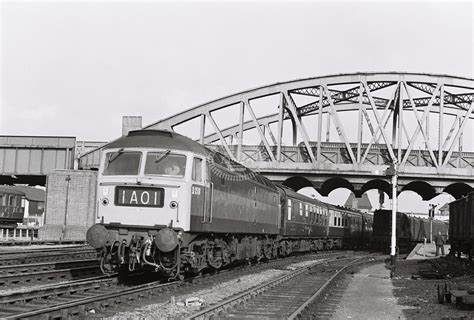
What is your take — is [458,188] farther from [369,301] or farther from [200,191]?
[200,191]

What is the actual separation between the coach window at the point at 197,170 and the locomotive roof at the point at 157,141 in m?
0.24

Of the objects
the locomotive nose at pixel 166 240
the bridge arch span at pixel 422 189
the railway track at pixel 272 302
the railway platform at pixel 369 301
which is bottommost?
the railway platform at pixel 369 301

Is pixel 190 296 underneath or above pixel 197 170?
underneath

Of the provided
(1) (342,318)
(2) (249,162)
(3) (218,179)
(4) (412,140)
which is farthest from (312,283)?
(4) (412,140)

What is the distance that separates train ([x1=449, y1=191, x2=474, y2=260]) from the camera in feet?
80.3

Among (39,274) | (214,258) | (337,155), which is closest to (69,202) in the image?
(337,155)

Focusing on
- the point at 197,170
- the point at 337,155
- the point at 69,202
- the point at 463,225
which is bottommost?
the point at 463,225

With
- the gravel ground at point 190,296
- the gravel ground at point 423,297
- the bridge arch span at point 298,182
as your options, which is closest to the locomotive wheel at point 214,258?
the gravel ground at point 190,296

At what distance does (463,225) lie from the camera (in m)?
27.0

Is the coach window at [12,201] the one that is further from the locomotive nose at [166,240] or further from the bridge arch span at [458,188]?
the locomotive nose at [166,240]

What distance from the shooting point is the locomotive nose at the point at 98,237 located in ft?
43.6

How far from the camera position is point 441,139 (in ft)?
139

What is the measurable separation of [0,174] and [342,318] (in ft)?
118

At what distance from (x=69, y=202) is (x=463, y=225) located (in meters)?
25.1
